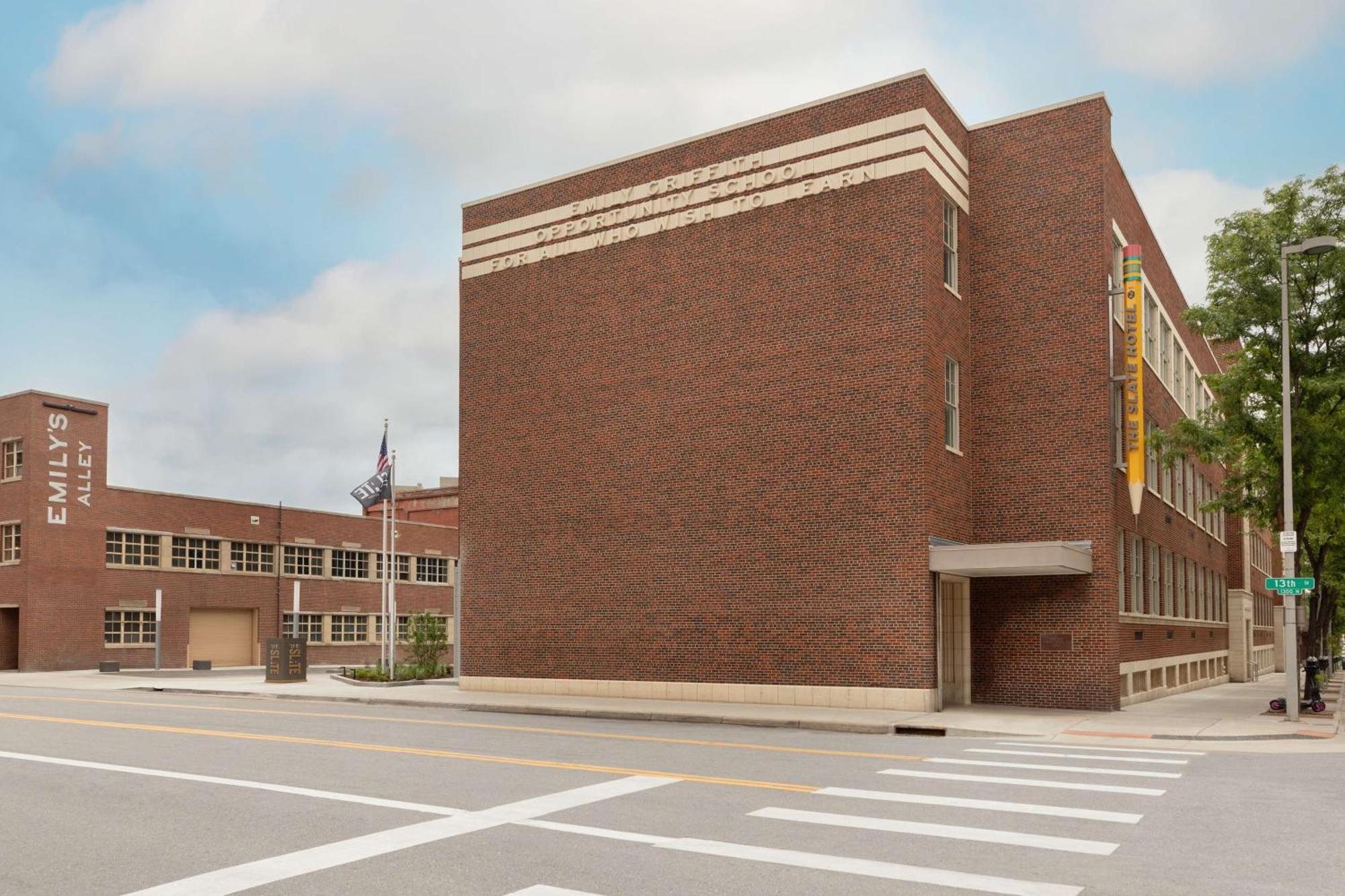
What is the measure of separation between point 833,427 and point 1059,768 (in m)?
11.2

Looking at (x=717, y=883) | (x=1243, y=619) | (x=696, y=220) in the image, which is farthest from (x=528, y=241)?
(x=1243, y=619)

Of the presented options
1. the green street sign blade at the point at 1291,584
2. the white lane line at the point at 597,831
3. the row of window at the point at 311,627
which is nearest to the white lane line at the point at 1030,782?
the white lane line at the point at 597,831

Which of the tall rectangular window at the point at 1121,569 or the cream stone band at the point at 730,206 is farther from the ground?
the cream stone band at the point at 730,206

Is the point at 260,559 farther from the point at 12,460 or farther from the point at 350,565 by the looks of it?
the point at 12,460

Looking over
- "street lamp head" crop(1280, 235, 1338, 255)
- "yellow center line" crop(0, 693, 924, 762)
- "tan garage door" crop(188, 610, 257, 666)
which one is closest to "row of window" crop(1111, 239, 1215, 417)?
"street lamp head" crop(1280, 235, 1338, 255)

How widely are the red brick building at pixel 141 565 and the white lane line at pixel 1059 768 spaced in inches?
1412

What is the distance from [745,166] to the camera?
89.4 ft

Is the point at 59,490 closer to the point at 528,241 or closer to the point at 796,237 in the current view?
the point at 528,241

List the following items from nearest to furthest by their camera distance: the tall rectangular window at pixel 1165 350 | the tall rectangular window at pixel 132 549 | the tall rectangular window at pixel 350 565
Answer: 1. the tall rectangular window at pixel 1165 350
2. the tall rectangular window at pixel 132 549
3. the tall rectangular window at pixel 350 565

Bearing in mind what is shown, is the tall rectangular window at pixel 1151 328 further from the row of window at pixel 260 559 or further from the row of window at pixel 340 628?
the row of window at pixel 260 559

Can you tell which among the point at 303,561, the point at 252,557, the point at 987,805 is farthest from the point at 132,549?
the point at 987,805

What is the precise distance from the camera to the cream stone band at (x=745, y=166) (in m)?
25.1

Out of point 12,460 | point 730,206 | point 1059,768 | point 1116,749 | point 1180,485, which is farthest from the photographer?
point 12,460

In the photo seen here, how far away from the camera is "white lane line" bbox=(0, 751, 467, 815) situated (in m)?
10.8
